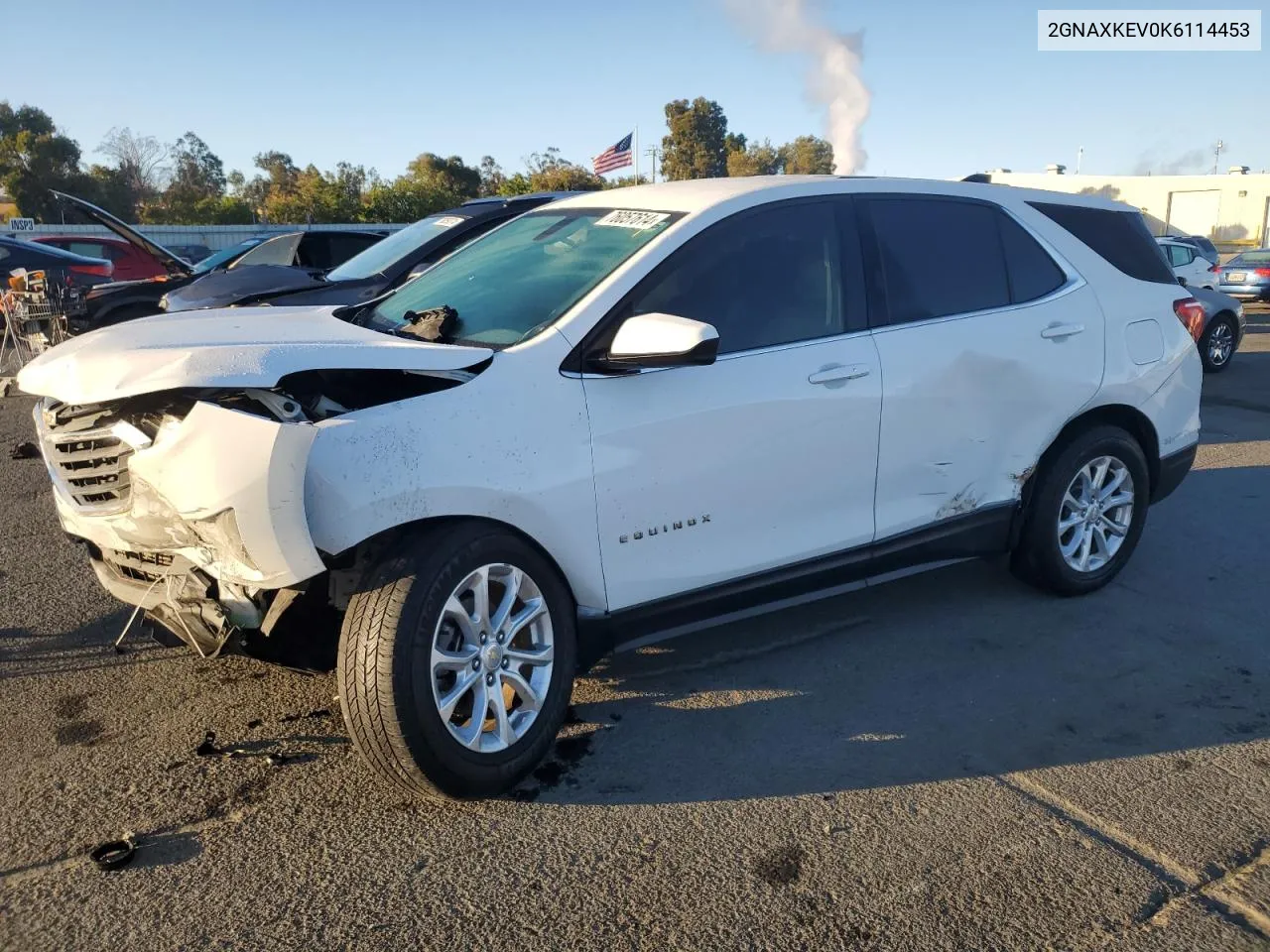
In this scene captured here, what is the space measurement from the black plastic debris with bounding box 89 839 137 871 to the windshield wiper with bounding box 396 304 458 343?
1838 millimetres

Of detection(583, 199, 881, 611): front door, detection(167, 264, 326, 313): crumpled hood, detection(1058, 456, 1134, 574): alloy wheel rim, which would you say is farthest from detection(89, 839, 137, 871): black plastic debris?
detection(167, 264, 326, 313): crumpled hood

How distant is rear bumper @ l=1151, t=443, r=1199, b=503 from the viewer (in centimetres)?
490

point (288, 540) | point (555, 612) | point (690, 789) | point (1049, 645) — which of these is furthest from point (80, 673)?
point (1049, 645)

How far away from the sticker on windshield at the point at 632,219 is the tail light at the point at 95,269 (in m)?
11.6

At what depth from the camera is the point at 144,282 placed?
10.6 meters

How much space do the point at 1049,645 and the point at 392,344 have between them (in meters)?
3.04

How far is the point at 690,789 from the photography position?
122 inches

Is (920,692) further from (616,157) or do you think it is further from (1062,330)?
(616,157)

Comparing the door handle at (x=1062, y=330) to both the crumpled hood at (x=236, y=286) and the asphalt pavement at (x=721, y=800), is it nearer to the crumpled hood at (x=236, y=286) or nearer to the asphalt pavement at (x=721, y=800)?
the asphalt pavement at (x=721, y=800)

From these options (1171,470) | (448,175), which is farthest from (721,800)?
(448,175)

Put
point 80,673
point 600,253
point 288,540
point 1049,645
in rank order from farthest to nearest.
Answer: point 1049,645 → point 80,673 → point 600,253 → point 288,540

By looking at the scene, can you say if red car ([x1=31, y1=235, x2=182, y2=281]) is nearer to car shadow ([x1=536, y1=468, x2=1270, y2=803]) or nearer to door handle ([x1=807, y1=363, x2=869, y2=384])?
car shadow ([x1=536, y1=468, x2=1270, y2=803])

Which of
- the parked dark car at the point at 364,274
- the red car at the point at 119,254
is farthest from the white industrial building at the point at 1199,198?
the parked dark car at the point at 364,274

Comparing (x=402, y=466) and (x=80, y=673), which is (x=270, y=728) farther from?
(x=402, y=466)
